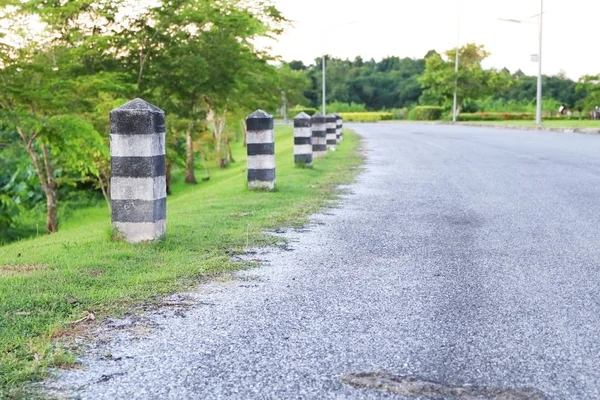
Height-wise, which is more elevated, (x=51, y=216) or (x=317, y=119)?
(x=317, y=119)

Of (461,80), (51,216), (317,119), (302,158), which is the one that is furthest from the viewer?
(461,80)

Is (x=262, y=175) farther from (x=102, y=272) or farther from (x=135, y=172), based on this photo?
(x=102, y=272)

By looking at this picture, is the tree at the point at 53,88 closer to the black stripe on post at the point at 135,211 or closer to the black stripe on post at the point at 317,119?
the black stripe on post at the point at 317,119

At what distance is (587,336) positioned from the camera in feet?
9.77

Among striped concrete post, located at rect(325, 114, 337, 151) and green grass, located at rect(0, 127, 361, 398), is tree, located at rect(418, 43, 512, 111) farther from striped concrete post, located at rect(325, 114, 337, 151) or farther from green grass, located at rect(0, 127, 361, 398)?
green grass, located at rect(0, 127, 361, 398)

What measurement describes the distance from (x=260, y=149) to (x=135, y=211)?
139 inches

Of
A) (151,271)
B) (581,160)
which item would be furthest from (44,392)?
(581,160)

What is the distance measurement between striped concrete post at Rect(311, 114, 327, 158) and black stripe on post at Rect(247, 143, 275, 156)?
5897 millimetres

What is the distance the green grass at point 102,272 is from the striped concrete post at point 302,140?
4.49 metres

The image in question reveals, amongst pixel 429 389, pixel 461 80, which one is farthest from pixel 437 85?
pixel 429 389

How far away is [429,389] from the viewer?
7.94ft

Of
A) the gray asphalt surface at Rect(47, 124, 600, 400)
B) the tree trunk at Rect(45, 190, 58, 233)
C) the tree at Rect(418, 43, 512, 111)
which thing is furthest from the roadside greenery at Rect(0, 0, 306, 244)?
the tree at Rect(418, 43, 512, 111)

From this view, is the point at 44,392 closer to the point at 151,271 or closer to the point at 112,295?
the point at 112,295

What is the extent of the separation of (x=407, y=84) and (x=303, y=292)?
262 feet
